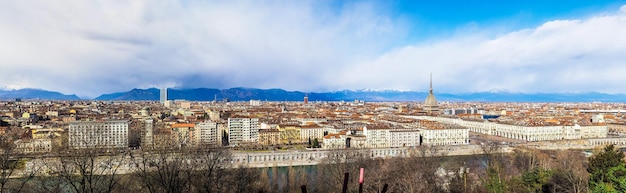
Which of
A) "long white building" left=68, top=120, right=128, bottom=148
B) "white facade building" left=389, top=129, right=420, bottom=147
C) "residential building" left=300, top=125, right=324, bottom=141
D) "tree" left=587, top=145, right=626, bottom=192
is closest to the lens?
"tree" left=587, top=145, right=626, bottom=192

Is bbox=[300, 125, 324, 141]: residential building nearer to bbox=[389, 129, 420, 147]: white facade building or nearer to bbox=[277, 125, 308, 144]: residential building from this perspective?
bbox=[277, 125, 308, 144]: residential building

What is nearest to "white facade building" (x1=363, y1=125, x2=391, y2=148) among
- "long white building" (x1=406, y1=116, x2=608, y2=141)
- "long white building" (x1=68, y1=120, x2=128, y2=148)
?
"long white building" (x1=406, y1=116, x2=608, y2=141)

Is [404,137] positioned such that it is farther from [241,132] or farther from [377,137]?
[241,132]

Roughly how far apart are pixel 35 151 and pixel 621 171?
76.0ft

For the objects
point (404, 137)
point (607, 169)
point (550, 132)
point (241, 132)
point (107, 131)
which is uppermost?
point (607, 169)

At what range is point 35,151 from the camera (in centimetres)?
2103

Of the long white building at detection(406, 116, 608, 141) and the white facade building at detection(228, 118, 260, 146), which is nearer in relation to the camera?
the white facade building at detection(228, 118, 260, 146)

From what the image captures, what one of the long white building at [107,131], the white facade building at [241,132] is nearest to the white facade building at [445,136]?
the white facade building at [241,132]

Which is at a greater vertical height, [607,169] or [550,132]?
[607,169]

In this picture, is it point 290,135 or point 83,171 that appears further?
point 290,135

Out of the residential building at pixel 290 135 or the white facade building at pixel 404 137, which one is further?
the residential building at pixel 290 135

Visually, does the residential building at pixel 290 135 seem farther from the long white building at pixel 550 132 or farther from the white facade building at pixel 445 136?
the long white building at pixel 550 132

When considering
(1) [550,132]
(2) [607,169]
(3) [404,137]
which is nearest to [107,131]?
(3) [404,137]

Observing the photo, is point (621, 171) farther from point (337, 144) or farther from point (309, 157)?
point (337, 144)
